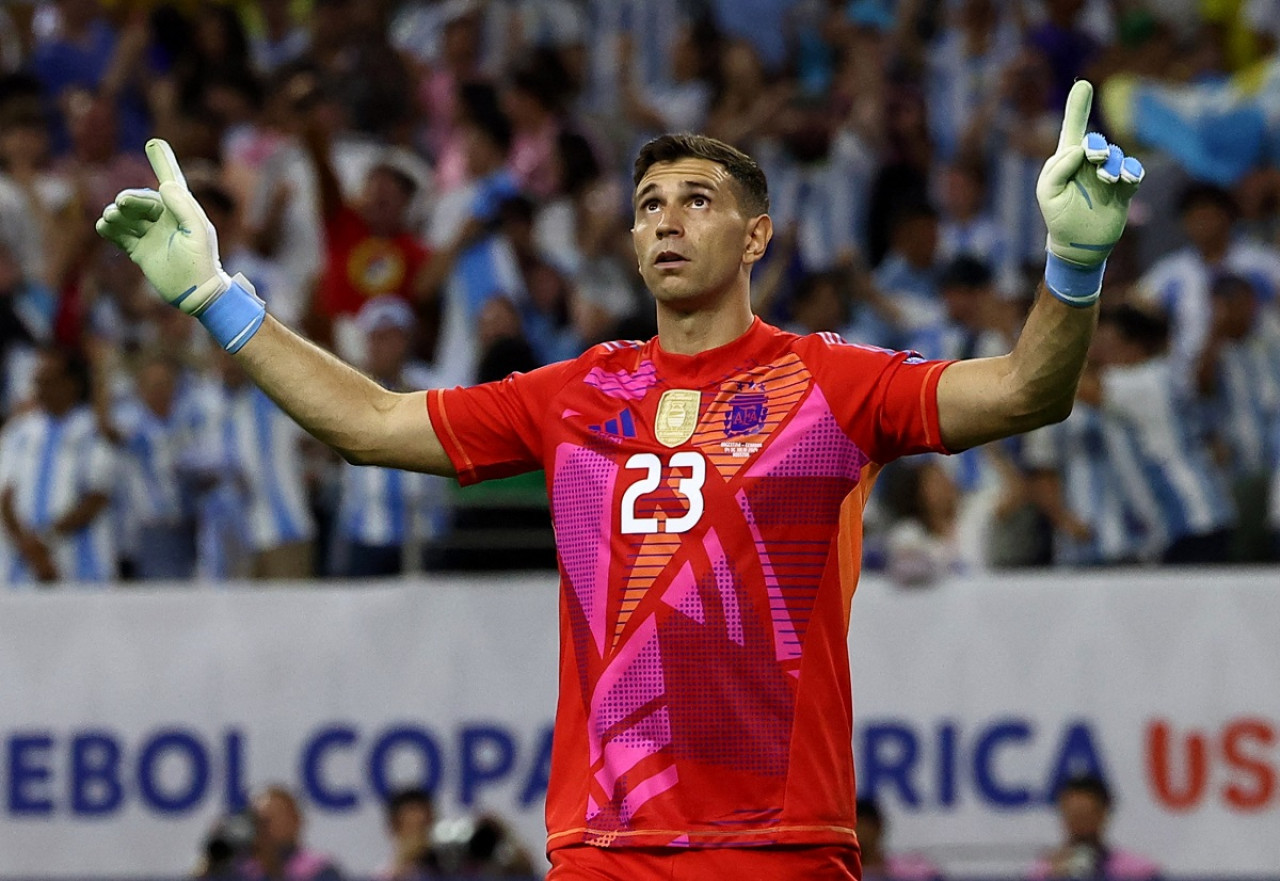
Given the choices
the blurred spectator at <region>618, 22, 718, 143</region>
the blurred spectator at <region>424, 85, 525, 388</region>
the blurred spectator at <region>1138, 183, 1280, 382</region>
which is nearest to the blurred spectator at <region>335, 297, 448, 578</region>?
the blurred spectator at <region>424, 85, 525, 388</region>

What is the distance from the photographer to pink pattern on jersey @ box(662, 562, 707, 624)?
16.1 feet

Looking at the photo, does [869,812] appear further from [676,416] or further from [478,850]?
[676,416]

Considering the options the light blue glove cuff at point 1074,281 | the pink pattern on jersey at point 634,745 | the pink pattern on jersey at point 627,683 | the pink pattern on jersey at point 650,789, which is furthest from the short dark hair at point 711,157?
the pink pattern on jersey at point 650,789

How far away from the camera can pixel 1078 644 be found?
10.6 meters

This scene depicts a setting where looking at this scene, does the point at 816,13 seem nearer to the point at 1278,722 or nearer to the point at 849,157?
the point at 849,157

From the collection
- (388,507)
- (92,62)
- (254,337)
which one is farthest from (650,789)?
(92,62)

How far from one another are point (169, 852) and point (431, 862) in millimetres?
1578

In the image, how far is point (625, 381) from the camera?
17.1 feet

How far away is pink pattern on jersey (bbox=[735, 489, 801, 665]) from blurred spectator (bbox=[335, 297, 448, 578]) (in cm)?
601

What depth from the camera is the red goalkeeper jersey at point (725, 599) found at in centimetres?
486

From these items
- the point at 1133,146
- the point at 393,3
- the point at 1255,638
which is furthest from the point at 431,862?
the point at 393,3

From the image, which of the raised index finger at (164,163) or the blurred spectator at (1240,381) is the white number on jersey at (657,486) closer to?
the raised index finger at (164,163)

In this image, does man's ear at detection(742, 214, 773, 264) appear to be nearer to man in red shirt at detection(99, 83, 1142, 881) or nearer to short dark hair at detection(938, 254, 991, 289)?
man in red shirt at detection(99, 83, 1142, 881)

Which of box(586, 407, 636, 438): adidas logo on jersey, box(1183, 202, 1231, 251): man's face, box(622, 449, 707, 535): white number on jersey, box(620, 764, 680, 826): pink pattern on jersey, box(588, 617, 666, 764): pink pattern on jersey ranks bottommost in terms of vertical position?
box(620, 764, 680, 826): pink pattern on jersey
